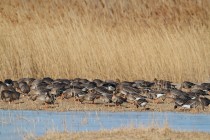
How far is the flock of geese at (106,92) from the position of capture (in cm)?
1892

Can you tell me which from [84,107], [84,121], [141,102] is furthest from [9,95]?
[84,121]

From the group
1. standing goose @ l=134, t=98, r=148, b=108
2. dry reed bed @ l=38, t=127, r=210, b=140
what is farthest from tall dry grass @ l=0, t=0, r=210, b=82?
dry reed bed @ l=38, t=127, r=210, b=140

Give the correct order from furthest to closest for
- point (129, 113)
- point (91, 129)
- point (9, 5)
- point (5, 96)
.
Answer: point (9, 5) → point (5, 96) → point (129, 113) → point (91, 129)

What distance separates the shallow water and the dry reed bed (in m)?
0.83

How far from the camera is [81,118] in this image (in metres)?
16.5

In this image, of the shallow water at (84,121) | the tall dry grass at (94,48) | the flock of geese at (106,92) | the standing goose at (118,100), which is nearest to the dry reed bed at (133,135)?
the shallow water at (84,121)

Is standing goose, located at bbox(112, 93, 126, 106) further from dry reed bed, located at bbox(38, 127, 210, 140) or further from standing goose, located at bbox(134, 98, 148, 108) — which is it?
dry reed bed, located at bbox(38, 127, 210, 140)

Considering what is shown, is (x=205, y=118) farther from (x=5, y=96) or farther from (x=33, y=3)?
(x=33, y=3)

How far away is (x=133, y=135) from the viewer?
12.9m

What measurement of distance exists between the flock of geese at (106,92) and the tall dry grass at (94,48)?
2058 mm

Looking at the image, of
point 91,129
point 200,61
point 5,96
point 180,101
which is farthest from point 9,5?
point 91,129

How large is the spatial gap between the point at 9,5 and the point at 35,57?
16.3 feet

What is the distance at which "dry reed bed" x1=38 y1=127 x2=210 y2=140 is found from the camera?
12719 mm

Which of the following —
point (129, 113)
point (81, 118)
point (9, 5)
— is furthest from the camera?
point (9, 5)
